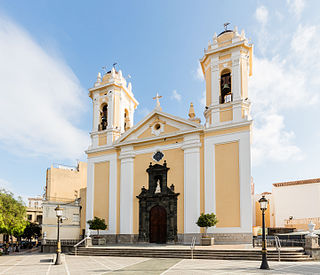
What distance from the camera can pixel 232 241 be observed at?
61.8ft

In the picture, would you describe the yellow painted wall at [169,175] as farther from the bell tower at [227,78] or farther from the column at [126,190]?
the bell tower at [227,78]

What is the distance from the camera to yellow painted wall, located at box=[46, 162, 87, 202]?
1462 inches

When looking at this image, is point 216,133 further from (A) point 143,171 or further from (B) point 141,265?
(B) point 141,265

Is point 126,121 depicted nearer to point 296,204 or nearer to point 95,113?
point 95,113

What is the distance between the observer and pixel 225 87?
2191 cm

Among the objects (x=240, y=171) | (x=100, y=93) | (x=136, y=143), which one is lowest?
(x=240, y=171)

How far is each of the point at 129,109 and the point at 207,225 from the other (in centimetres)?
1346

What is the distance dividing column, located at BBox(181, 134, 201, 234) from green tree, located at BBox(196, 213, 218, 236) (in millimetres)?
1361

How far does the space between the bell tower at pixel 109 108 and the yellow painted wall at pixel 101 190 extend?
1869 millimetres

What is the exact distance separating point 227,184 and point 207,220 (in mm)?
2657

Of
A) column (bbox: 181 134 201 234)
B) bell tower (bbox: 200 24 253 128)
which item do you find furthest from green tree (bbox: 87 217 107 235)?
bell tower (bbox: 200 24 253 128)

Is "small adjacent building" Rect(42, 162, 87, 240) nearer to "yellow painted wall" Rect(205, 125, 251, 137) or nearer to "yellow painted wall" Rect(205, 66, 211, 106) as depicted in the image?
"yellow painted wall" Rect(205, 125, 251, 137)

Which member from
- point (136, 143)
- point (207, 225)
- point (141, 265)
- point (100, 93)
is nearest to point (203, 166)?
point (207, 225)

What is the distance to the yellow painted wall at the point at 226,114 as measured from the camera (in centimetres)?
2088
